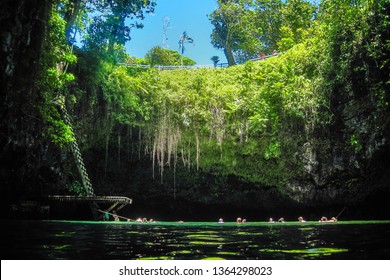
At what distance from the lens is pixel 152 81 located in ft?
70.6

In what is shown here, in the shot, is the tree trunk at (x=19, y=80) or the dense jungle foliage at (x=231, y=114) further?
the dense jungle foliage at (x=231, y=114)

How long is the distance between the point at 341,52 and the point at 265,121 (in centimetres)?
482

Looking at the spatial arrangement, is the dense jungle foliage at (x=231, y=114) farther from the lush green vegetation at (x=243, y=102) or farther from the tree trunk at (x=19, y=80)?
the tree trunk at (x=19, y=80)

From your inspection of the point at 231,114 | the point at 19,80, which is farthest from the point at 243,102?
the point at 19,80

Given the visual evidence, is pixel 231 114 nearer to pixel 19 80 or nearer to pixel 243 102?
pixel 243 102

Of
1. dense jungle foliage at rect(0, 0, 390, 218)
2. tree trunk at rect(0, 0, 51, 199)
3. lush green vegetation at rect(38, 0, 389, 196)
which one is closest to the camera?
tree trunk at rect(0, 0, 51, 199)

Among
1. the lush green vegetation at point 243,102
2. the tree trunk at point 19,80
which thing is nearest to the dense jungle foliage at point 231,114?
the lush green vegetation at point 243,102

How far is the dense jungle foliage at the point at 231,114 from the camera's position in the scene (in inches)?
647

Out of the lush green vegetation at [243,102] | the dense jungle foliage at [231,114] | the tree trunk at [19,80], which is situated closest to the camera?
the tree trunk at [19,80]

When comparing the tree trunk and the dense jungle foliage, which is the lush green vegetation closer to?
the dense jungle foliage

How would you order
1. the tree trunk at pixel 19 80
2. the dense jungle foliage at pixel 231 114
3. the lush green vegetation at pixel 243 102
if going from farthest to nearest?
the lush green vegetation at pixel 243 102
the dense jungle foliage at pixel 231 114
the tree trunk at pixel 19 80

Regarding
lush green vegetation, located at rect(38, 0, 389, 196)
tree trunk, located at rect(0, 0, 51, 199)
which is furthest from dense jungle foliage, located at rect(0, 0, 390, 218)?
tree trunk, located at rect(0, 0, 51, 199)

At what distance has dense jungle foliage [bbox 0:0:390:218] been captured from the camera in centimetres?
1642
